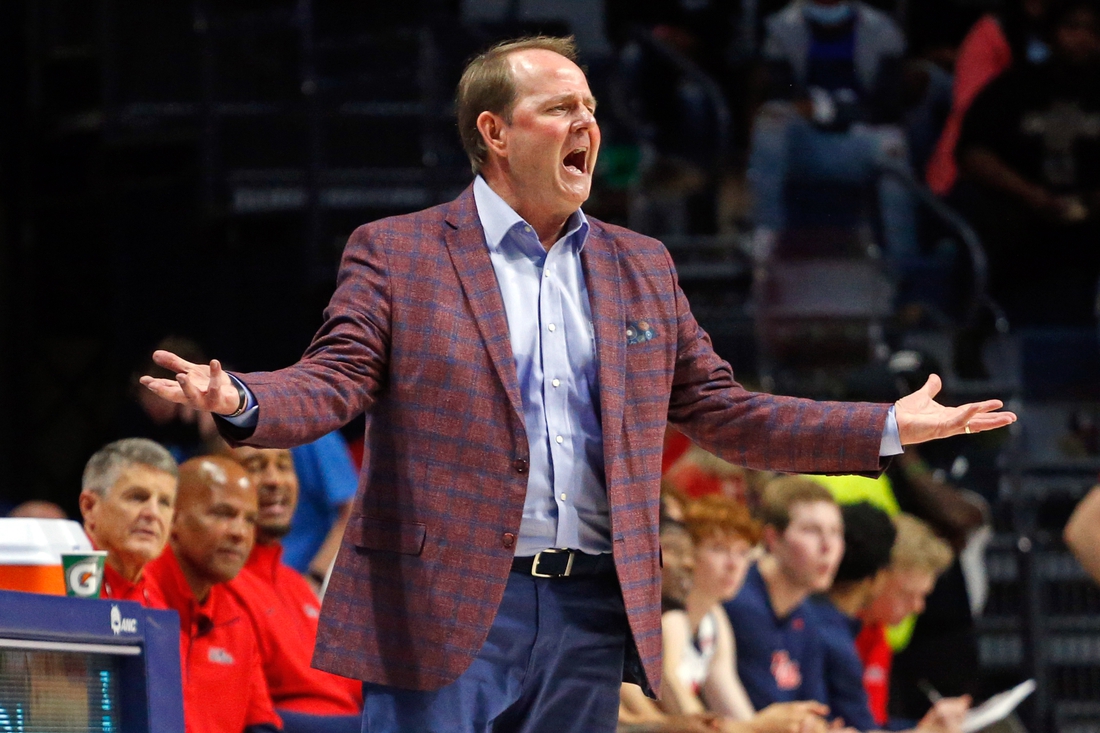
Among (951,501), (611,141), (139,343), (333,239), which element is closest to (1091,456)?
(951,501)

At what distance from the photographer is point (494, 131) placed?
277 centimetres

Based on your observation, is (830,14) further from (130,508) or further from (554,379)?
Answer: (554,379)

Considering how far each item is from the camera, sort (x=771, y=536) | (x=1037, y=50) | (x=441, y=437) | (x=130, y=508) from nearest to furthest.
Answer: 1. (x=441, y=437)
2. (x=130, y=508)
3. (x=771, y=536)
4. (x=1037, y=50)

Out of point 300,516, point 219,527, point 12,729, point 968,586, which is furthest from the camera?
point 968,586

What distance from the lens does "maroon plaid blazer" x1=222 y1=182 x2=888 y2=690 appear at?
8.28 feet

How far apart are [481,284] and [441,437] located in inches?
10.1

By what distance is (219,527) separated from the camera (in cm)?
404

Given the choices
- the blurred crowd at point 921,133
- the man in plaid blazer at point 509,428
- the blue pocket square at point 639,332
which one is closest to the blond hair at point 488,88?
the man in plaid blazer at point 509,428

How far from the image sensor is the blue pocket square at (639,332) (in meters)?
2.73

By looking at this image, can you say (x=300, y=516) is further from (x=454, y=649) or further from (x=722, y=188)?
(x=722, y=188)

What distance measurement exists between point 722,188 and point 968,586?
292cm

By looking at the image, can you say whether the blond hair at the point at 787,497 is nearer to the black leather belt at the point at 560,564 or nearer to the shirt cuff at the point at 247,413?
the black leather belt at the point at 560,564

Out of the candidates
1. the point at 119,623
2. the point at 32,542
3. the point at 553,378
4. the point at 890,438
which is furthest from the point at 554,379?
the point at 32,542

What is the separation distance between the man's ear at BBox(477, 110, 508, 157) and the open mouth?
0.10 m
